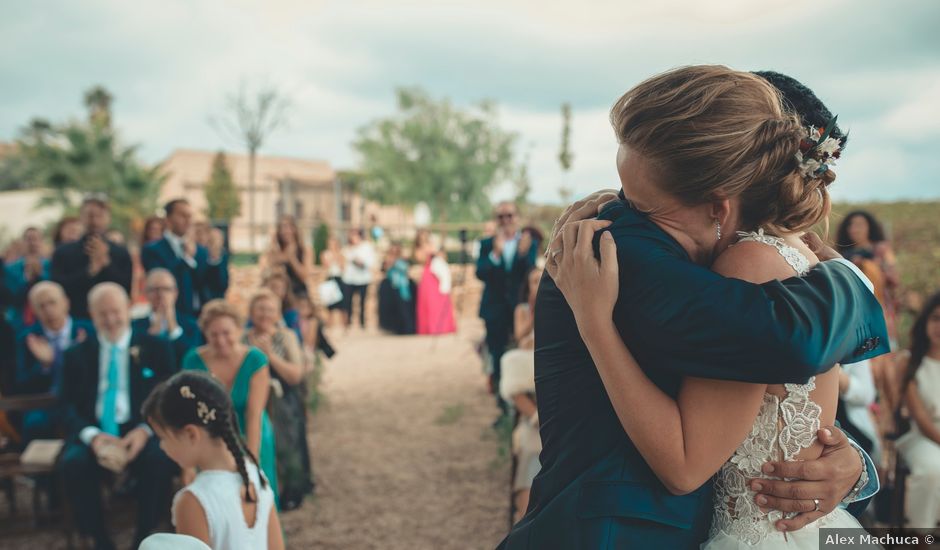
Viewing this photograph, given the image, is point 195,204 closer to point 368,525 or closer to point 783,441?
point 368,525

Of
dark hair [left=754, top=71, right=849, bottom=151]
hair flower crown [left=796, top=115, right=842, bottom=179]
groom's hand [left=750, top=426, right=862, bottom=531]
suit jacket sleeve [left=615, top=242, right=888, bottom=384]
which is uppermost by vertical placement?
dark hair [left=754, top=71, right=849, bottom=151]

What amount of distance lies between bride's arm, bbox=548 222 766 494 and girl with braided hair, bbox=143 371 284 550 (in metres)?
1.77

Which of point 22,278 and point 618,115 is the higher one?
point 618,115

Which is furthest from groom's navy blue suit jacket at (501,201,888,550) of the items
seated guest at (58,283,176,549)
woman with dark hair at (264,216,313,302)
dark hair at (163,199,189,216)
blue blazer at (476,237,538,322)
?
woman with dark hair at (264,216,313,302)

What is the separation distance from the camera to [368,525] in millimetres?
4883

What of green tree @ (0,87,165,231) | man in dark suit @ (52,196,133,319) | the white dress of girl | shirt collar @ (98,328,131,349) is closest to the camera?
the white dress of girl

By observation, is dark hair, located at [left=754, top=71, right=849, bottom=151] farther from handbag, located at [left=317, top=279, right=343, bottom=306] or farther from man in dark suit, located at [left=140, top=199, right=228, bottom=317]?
handbag, located at [left=317, top=279, right=343, bottom=306]

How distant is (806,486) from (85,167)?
96.5 feet

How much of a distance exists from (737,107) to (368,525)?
174 inches

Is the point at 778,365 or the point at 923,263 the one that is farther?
the point at 923,263

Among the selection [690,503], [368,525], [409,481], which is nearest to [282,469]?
[368,525]

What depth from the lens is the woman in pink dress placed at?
1346cm

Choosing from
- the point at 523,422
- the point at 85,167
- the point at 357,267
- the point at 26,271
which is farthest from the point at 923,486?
the point at 85,167

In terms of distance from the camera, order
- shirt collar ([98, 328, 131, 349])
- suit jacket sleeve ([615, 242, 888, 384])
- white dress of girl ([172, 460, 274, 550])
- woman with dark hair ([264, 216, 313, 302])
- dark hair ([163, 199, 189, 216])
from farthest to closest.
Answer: woman with dark hair ([264, 216, 313, 302])
dark hair ([163, 199, 189, 216])
shirt collar ([98, 328, 131, 349])
white dress of girl ([172, 460, 274, 550])
suit jacket sleeve ([615, 242, 888, 384])
